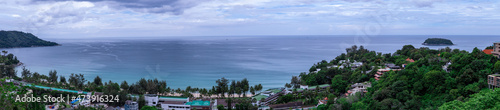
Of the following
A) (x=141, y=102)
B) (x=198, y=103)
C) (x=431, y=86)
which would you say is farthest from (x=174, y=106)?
(x=431, y=86)

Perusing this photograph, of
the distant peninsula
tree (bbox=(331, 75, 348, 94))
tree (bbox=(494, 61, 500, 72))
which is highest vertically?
the distant peninsula

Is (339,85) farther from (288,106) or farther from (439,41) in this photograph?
(439,41)

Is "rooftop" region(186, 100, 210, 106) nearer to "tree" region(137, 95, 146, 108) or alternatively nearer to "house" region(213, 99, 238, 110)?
"house" region(213, 99, 238, 110)

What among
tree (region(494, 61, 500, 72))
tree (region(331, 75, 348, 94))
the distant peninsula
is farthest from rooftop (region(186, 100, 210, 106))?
the distant peninsula

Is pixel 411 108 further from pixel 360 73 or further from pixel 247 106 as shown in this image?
pixel 360 73

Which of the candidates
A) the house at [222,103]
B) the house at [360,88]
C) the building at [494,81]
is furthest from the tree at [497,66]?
the house at [222,103]

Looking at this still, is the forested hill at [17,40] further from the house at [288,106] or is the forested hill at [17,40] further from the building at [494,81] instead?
the building at [494,81]
